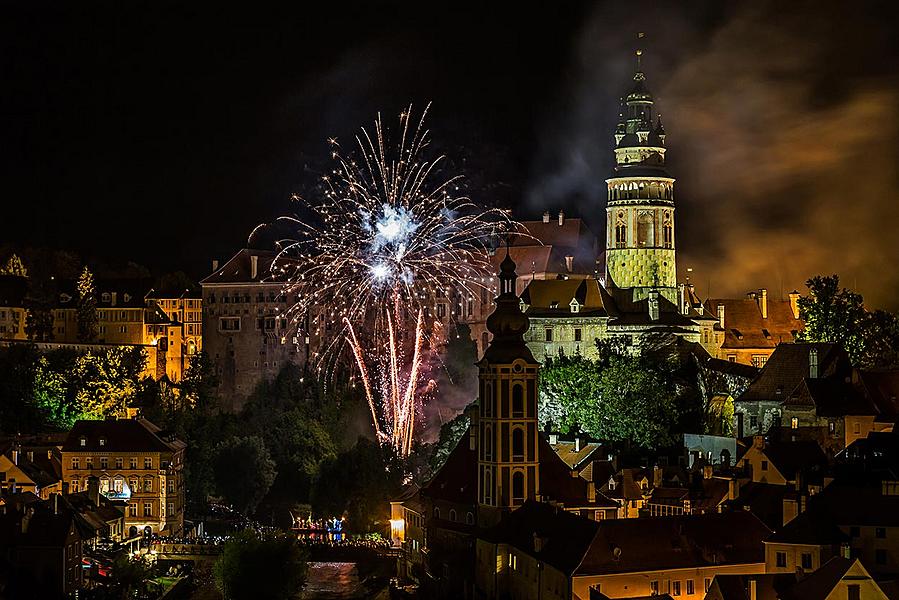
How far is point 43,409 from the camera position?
262ft

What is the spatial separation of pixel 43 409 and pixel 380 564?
24668mm

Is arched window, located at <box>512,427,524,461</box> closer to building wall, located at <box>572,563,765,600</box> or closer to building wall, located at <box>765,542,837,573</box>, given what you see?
building wall, located at <box>572,563,765,600</box>

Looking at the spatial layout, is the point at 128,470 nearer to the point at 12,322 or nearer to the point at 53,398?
the point at 53,398

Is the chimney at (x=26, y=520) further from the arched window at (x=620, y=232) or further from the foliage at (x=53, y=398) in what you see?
the arched window at (x=620, y=232)

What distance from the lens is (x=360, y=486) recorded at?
228 ft

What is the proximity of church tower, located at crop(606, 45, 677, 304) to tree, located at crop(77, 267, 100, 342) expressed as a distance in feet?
99.8

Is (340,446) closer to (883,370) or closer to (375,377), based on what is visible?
(375,377)

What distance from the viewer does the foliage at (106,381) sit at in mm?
82062

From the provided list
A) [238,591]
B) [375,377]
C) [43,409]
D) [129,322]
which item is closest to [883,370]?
[238,591]

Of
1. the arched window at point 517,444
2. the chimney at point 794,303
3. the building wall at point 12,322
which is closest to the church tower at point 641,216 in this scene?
the chimney at point 794,303

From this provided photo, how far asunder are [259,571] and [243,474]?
23.0 m

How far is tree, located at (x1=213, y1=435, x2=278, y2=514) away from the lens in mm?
76812

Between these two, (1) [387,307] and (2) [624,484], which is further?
(1) [387,307]

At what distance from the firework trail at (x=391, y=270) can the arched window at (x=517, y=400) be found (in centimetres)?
1445
